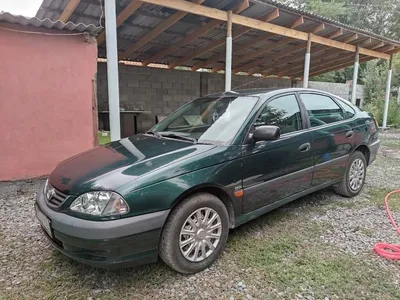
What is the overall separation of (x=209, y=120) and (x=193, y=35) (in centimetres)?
554

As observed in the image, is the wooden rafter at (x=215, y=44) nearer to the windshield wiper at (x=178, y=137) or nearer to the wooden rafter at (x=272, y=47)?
the wooden rafter at (x=272, y=47)

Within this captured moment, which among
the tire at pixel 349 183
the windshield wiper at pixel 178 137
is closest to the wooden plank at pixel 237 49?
the tire at pixel 349 183

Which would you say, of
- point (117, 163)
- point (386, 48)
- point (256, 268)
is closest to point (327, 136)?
point (256, 268)

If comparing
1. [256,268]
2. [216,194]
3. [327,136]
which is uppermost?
[327,136]

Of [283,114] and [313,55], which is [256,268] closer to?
[283,114]

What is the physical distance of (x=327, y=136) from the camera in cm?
358

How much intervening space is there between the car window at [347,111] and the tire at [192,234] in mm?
2505

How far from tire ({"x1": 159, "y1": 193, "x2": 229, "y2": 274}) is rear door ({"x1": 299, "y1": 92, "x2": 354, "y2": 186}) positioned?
1507 mm

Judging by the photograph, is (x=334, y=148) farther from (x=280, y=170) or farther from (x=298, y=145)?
(x=280, y=170)

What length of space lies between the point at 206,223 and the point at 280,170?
1026 millimetres

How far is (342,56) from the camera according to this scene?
12.3 m

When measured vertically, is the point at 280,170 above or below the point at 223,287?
above

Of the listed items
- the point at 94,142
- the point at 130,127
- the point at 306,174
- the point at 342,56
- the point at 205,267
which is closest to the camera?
the point at 205,267

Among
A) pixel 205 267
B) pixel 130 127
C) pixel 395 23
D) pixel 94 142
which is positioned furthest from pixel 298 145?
pixel 395 23
